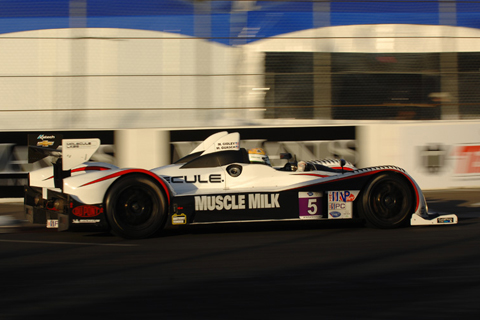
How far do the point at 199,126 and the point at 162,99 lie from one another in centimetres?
97

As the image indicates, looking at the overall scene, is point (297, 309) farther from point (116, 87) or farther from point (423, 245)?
point (116, 87)

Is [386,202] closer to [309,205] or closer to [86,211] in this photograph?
[309,205]

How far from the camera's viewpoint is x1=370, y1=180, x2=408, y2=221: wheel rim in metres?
6.13

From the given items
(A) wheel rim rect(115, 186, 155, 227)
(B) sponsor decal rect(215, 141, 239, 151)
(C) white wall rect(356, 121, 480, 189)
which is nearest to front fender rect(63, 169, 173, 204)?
(A) wheel rim rect(115, 186, 155, 227)

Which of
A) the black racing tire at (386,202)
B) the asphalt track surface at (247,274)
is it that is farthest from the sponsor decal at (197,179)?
the black racing tire at (386,202)

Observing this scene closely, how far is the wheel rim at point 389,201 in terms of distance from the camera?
6.13 m

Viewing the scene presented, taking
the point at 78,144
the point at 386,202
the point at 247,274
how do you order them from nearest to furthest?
the point at 247,274 → the point at 78,144 → the point at 386,202

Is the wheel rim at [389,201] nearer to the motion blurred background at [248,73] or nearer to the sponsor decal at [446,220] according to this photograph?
the sponsor decal at [446,220]

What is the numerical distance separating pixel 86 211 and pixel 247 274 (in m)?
2.36

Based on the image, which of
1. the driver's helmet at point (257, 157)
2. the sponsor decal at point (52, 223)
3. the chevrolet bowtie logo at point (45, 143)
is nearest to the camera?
the sponsor decal at point (52, 223)

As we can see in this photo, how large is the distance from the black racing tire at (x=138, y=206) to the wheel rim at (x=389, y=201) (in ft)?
8.13

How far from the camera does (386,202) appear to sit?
20.2 feet

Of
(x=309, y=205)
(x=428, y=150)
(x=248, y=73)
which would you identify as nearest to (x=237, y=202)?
(x=309, y=205)

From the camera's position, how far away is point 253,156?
252 inches
